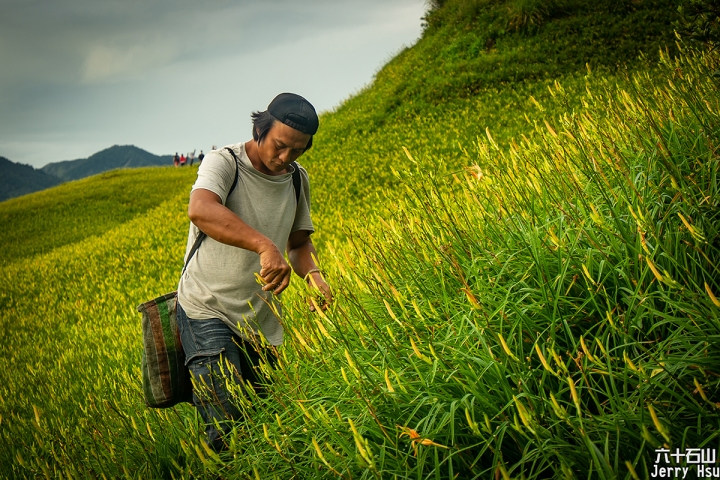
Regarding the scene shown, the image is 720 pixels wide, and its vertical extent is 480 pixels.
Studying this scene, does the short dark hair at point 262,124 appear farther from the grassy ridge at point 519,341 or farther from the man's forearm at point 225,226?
the grassy ridge at point 519,341

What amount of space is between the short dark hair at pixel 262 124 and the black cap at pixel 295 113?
1.5 inches

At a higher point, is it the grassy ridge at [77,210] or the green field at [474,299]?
the grassy ridge at [77,210]

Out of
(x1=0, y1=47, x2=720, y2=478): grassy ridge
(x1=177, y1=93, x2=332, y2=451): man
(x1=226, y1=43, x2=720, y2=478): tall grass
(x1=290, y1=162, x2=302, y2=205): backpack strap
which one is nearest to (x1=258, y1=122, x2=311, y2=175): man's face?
(x1=177, y1=93, x2=332, y2=451): man

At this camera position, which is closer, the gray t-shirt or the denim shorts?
the denim shorts

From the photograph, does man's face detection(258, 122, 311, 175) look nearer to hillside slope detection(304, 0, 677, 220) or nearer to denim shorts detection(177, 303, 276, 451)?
denim shorts detection(177, 303, 276, 451)

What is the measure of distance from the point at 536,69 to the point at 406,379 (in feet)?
45.3

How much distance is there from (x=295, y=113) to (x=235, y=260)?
884mm

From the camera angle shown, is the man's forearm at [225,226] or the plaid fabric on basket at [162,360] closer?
the man's forearm at [225,226]

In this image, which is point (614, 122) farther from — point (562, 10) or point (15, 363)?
point (562, 10)

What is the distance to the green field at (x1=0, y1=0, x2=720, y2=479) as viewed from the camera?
178cm

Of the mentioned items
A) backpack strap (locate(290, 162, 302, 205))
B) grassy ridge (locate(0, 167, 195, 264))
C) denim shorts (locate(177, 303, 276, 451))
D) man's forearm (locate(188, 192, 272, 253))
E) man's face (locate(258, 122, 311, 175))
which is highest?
grassy ridge (locate(0, 167, 195, 264))

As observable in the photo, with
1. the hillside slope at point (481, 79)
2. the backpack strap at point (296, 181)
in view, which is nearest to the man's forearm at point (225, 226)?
the backpack strap at point (296, 181)

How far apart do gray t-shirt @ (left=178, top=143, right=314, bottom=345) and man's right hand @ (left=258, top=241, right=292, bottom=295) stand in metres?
0.32

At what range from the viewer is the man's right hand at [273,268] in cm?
232
